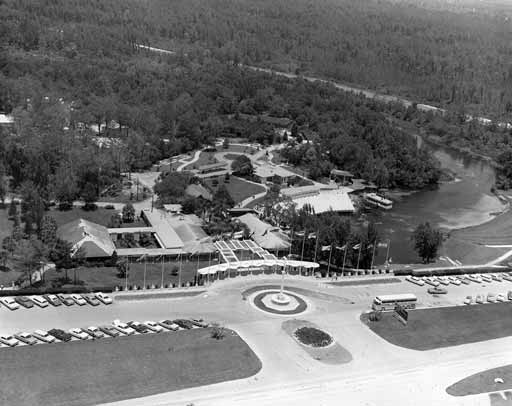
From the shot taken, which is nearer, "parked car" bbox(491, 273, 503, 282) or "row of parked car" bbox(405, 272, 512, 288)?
"row of parked car" bbox(405, 272, 512, 288)

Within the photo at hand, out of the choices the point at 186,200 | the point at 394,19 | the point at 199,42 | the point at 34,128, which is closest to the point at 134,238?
the point at 186,200

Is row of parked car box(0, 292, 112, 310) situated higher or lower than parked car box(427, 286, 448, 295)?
higher

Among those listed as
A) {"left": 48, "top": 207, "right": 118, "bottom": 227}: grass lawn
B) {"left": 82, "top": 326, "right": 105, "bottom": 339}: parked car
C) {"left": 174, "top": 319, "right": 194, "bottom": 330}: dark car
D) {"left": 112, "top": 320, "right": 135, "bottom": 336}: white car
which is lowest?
{"left": 48, "top": 207, "right": 118, "bottom": 227}: grass lawn

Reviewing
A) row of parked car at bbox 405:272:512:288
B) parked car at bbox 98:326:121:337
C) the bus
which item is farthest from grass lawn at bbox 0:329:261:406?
row of parked car at bbox 405:272:512:288

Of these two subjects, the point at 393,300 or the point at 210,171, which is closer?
the point at 393,300

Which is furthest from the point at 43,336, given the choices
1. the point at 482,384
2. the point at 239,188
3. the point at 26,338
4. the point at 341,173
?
the point at 341,173

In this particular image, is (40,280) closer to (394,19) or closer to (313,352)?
(313,352)

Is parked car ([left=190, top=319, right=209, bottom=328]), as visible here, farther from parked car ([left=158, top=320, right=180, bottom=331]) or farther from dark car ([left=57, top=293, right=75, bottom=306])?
dark car ([left=57, top=293, right=75, bottom=306])

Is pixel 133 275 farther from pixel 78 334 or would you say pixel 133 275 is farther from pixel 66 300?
pixel 78 334
